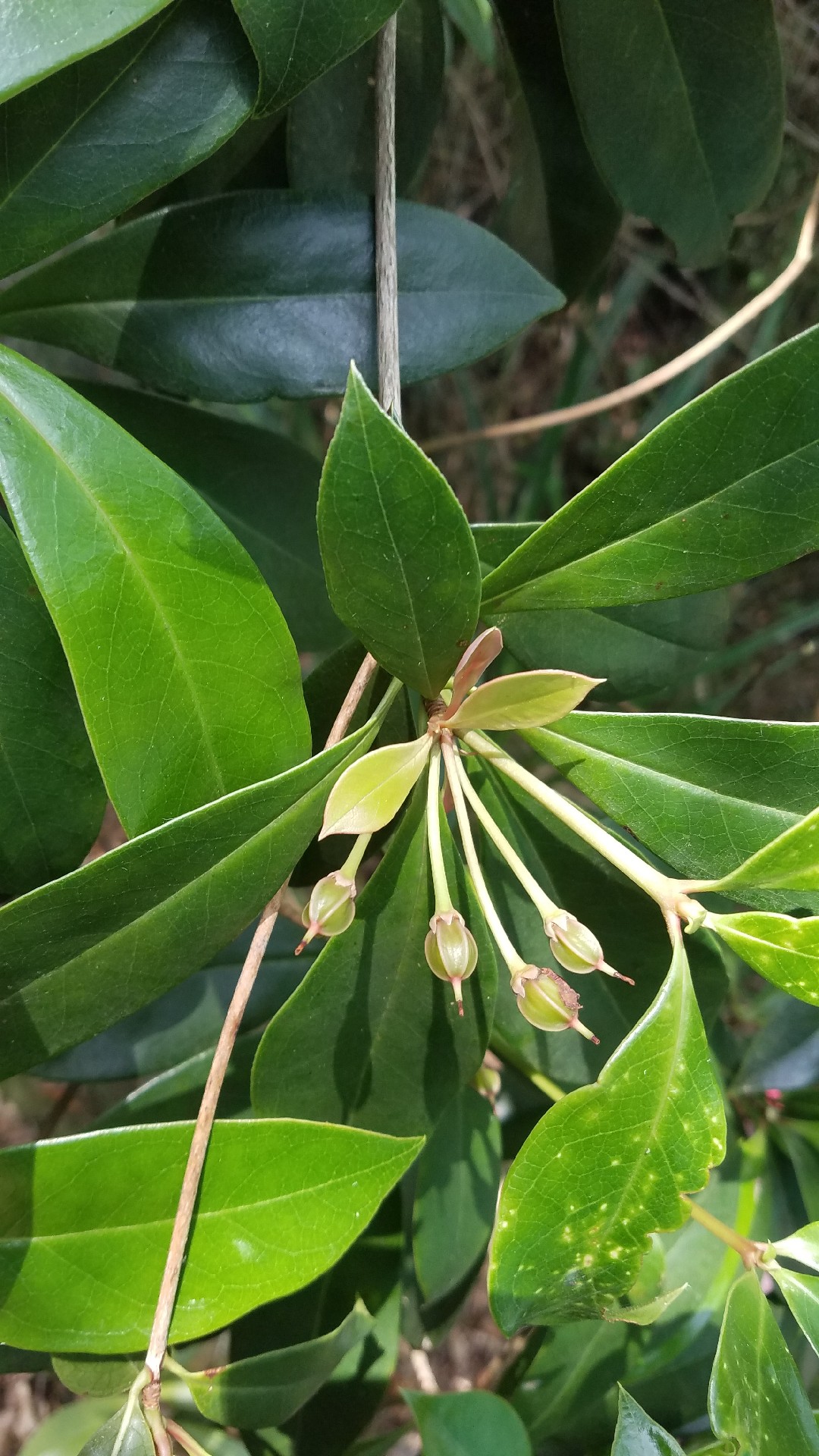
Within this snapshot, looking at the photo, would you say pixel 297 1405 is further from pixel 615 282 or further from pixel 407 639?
pixel 615 282

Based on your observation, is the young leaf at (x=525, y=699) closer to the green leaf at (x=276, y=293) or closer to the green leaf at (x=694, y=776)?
the green leaf at (x=694, y=776)

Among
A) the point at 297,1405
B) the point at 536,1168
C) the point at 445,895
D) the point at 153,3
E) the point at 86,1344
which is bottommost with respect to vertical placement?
the point at 297,1405

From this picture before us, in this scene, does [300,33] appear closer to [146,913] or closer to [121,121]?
[121,121]

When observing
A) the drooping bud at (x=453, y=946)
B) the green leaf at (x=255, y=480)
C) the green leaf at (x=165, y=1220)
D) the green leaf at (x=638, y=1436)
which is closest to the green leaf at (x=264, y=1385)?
the green leaf at (x=165, y=1220)

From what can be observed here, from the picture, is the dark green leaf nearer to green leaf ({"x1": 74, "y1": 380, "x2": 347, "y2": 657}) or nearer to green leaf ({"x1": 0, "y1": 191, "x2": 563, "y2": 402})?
green leaf ({"x1": 0, "y1": 191, "x2": 563, "y2": 402})

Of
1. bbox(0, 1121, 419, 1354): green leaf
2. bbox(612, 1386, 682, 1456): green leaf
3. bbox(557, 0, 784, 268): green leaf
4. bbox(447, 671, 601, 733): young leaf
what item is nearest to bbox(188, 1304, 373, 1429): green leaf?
bbox(0, 1121, 419, 1354): green leaf

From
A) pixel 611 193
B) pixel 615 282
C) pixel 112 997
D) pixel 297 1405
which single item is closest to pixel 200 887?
pixel 112 997

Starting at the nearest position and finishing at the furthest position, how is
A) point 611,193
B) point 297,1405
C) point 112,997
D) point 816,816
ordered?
point 816,816, point 112,997, point 297,1405, point 611,193

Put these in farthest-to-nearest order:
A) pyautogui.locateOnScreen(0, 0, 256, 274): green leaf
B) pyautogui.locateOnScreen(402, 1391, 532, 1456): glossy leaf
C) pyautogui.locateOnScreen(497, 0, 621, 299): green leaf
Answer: pyautogui.locateOnScreen(497, 0, 621, 299): green leaf, pyautogui.locateOnScreen(402, 1391, 532, 1456): glossy leaf, pyautogui.locateOnScreen(0, 0, 256, 274): green leaf
